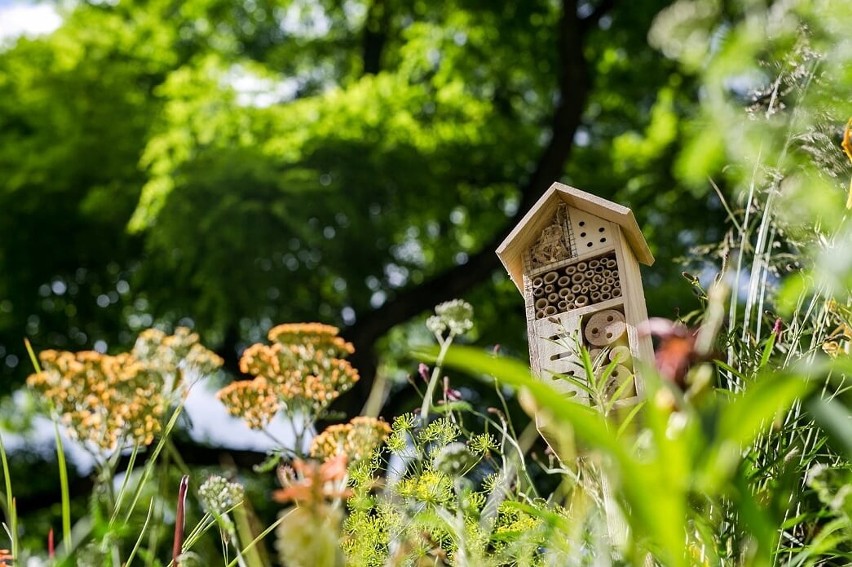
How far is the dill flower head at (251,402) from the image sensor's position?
1.26 metres

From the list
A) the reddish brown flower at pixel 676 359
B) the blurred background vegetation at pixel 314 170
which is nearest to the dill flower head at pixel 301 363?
the reddish brown flower at pixel 676 359

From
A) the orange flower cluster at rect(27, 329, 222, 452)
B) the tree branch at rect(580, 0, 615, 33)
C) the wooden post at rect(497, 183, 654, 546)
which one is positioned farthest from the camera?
the tree branch at rect(580, 0, 615, 33)

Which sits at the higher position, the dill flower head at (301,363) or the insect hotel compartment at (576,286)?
the insect hotel compartment at (576,286)

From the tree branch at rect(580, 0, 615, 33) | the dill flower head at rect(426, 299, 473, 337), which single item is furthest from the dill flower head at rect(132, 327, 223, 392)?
the tree branch at rect(580, 0, 615, 33)

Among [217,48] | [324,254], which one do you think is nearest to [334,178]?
[324,254]

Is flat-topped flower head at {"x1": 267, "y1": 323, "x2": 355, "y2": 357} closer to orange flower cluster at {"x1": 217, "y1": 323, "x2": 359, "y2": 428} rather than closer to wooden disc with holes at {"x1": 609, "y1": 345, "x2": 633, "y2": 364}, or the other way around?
orange flower cluster at {"x1": 217, "y1": 323, "x2": 359, "y2": 428}

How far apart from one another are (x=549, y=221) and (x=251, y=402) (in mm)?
506

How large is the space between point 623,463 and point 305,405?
899 millimetres

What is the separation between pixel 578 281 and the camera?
124 centimetres

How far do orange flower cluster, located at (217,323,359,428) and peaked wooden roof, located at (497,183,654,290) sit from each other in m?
0.28

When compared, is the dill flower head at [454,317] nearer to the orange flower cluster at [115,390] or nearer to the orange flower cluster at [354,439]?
the orange flower cluster at [354,439]

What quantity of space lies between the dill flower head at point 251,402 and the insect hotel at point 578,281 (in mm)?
383

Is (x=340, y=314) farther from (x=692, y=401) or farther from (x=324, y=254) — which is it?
(x=692, y=401)

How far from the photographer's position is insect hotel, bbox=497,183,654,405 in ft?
3.71
